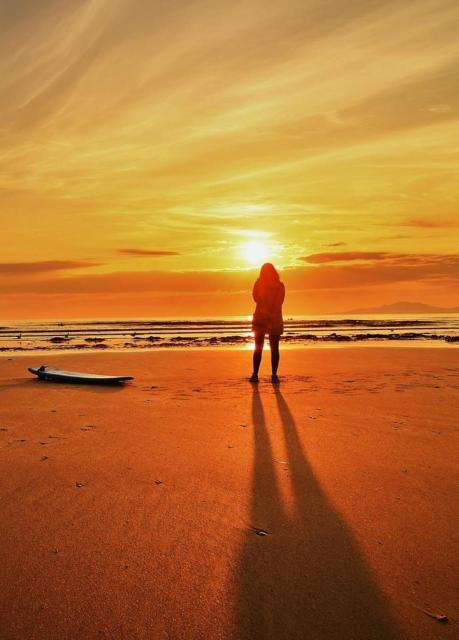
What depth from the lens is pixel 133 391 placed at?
33.9 ft

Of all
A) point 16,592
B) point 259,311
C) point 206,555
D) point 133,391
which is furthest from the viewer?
point 259,311

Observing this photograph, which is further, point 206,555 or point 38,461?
point 38,461

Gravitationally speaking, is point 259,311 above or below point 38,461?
above

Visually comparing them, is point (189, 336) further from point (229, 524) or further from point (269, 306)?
point (229, 524)

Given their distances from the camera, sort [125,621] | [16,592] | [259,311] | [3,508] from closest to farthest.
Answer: [125,621], [16,592], [3,508], [259,311]

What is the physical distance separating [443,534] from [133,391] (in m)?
7.52

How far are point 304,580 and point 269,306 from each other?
374 inches

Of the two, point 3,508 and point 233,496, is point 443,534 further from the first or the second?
point 3,508

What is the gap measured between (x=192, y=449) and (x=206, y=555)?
2524mm

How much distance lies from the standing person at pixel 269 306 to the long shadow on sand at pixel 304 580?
791 centimetres

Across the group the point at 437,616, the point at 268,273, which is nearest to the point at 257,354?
the point at 268,273

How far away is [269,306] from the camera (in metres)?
12.3

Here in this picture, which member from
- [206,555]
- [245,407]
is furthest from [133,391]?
[206,555]

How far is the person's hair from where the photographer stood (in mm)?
12320
